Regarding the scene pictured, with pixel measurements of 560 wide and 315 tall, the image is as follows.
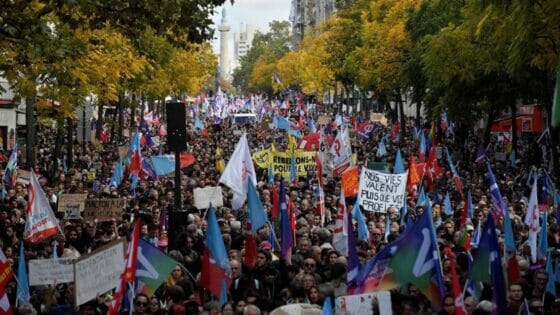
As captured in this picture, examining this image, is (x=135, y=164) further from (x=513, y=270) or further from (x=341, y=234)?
(x=513, y=270)

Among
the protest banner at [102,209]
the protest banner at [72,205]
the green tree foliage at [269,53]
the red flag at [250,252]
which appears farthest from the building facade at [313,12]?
the red flag at [250,252]

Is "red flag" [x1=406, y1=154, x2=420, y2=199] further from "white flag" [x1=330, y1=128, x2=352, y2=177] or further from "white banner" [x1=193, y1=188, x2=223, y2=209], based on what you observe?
"white banner" [x1=193, y1=188, x2=223, y2=209]

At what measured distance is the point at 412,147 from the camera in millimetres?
43719

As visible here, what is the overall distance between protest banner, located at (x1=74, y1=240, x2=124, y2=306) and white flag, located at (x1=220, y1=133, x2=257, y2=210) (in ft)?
27.3

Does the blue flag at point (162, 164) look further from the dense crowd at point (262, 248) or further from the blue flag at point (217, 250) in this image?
the blue flag at point (217, 250)

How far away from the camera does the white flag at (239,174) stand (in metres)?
19.5

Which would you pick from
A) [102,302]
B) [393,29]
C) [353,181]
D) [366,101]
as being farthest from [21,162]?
[366,101]

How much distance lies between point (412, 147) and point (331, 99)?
8864cm

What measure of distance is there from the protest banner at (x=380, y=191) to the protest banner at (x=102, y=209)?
4217 millimetres

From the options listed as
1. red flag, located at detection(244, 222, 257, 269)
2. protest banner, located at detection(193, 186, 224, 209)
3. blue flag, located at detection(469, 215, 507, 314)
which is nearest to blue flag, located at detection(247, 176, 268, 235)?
red flag, located at detection(244, 222, 257, 269)

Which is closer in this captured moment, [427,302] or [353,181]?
[427,302]

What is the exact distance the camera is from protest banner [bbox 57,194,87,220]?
61.4ft

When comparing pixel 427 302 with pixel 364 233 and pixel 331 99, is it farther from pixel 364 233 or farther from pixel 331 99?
pixel 331 99

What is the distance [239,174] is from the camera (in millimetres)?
19891
